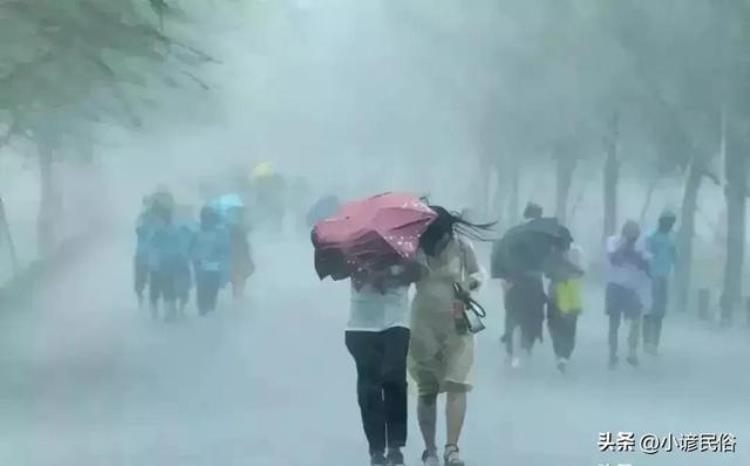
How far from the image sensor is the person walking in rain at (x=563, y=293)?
6449 millimetres

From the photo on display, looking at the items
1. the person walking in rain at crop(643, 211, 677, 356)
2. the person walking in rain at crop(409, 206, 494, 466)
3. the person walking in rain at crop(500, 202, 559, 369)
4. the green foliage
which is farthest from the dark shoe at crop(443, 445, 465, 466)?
the green foliage

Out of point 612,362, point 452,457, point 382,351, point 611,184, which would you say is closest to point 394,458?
point 452,457

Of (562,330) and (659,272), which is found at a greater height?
(659,272)

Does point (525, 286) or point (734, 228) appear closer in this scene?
point (525, 286)

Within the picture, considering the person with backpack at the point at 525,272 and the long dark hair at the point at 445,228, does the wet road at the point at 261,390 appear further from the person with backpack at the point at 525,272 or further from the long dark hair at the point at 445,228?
the long dark hair at the point at 445,228

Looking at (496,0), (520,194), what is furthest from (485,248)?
(496,0)

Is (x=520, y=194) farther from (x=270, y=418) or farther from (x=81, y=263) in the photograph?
(x=81, y=263)

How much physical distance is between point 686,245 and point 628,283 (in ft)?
0.93

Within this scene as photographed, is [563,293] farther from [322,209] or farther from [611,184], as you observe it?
[322,209]

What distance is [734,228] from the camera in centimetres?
666

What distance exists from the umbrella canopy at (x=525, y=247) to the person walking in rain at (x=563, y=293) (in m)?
0.04

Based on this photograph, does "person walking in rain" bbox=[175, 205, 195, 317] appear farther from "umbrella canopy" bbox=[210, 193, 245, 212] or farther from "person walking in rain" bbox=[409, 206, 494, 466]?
"person walking in rain" bbox=[409, 206, 494, 466]

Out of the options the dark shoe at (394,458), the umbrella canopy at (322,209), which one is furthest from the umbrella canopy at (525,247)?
the dark shoe at (394,458)

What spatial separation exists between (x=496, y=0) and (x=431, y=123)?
53 cm
